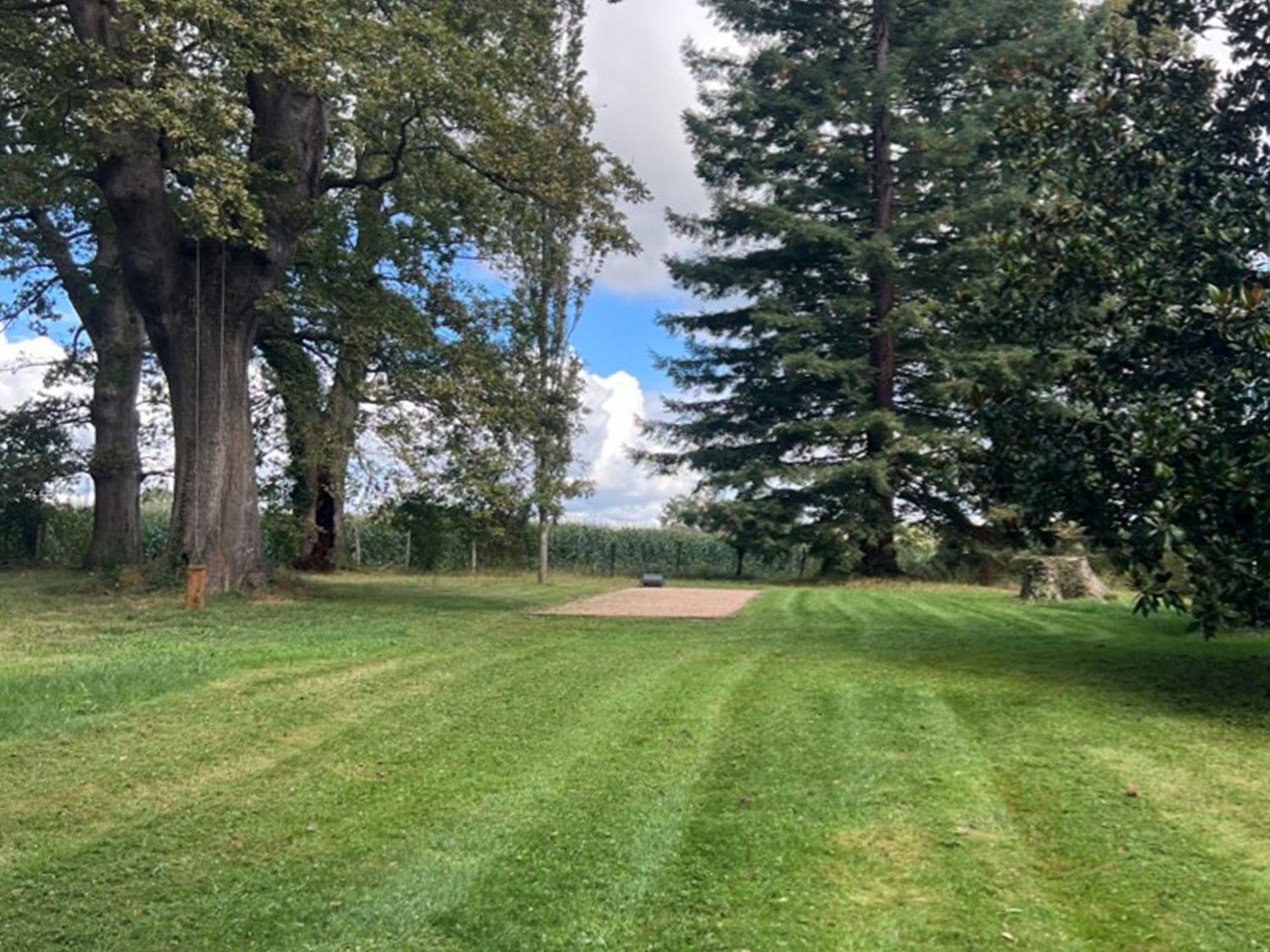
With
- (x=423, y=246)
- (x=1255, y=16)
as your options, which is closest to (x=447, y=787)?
(x=1255, y=16)

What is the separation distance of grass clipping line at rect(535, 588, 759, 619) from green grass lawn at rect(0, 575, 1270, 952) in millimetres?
4215

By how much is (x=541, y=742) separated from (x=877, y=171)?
21457 mm

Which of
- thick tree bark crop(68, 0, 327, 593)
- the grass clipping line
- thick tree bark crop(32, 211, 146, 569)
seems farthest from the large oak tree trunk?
thick tree bark crop(32, 211, 146, 569)

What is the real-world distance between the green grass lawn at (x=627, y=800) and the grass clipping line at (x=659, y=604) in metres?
4.22

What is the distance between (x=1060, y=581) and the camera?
1552 centimetres

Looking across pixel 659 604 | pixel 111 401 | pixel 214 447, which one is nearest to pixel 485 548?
pixel 111 401

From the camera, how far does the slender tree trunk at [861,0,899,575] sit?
22312 millimetres

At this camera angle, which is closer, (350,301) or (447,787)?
(447,787)

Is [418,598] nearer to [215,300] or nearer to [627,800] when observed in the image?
[215,300]

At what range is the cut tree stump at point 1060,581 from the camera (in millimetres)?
15281

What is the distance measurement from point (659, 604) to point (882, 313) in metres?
12.3

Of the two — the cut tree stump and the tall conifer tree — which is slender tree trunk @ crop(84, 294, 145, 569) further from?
the cut tree stump

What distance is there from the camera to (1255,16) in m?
7.77

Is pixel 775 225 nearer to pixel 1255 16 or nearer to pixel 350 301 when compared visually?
pixel 350 301
